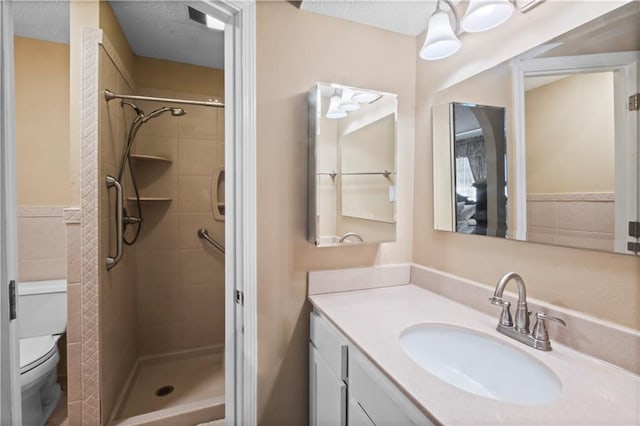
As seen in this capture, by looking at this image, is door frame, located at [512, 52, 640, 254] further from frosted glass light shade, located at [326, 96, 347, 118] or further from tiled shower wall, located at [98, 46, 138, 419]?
tiled shower wall, located at [98, 46, 138, 419]

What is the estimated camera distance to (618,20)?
74 centimetres

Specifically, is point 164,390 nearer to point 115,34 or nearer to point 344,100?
point 344,100

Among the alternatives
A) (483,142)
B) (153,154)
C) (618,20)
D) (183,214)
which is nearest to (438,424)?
(483,142)

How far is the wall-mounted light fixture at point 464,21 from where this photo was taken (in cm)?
96

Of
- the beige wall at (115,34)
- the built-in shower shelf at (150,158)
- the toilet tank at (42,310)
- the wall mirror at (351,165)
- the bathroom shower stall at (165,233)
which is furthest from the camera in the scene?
the built-in shower shelf at (150,158)

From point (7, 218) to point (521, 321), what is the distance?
1435mm

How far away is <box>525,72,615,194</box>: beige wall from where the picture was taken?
30.3 inches

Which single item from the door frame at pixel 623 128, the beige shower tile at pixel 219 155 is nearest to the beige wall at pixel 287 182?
the door frame at pixel 623 128

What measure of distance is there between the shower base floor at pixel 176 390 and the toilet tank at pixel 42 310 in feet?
1.96

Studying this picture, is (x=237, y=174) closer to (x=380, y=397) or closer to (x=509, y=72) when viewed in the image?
(x=380, y=397)

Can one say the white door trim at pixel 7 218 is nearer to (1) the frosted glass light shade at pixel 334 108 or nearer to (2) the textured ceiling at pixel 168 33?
(1) the frosted glass light shade at pixel 334 108

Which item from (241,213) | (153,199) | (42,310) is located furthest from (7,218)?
(153,199)

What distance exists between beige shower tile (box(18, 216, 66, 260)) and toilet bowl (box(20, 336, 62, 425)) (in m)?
0.51

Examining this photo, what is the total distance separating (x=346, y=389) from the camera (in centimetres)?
97
